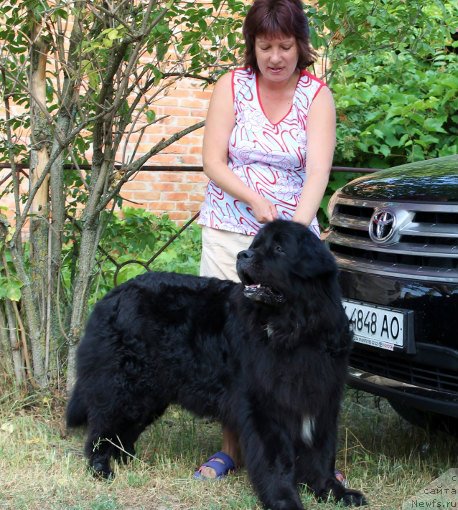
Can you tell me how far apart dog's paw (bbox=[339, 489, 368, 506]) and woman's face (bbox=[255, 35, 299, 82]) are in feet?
5.69

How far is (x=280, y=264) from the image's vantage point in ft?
10.2

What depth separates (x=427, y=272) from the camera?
3.28 metres

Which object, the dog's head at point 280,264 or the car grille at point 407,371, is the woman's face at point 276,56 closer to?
the dog's head at point 280,264

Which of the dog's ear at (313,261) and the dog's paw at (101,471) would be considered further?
the dog's paw at (101,471)

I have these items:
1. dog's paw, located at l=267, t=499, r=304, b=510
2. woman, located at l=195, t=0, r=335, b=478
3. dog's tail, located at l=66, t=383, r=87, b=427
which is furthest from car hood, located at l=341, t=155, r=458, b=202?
dog's tail, located at l=66, t=383, r=87, b=427

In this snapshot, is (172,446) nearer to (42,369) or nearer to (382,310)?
(42,369)

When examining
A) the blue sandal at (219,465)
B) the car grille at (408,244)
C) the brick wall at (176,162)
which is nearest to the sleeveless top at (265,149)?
the car grille at (408,244)

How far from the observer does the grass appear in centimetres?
343

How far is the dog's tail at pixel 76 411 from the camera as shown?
381 centimetres

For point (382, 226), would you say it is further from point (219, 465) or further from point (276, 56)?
point (219, 465)

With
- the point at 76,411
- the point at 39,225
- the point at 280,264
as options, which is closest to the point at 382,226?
the point at 280,264

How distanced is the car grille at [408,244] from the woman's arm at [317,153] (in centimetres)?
30

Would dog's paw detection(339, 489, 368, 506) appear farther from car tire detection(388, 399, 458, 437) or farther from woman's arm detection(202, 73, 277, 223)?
woman's arm detection(202, 73, 277, 223)

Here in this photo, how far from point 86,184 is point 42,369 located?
3.38ft
